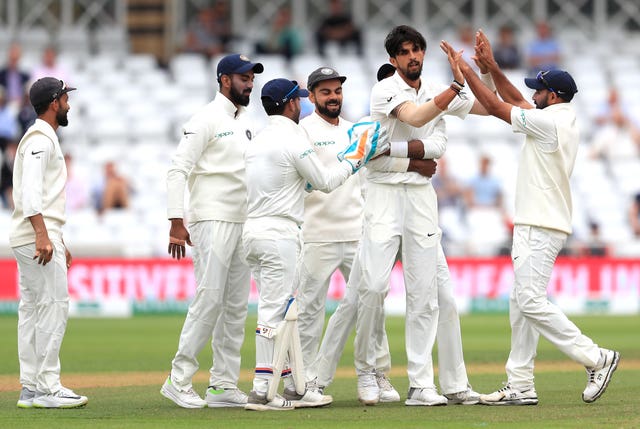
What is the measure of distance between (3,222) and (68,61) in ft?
14.7

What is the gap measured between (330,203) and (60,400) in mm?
2394

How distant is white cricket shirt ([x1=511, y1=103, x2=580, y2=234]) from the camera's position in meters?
9.04

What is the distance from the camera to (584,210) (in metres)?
21.0

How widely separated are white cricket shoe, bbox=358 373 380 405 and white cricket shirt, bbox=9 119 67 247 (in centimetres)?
232

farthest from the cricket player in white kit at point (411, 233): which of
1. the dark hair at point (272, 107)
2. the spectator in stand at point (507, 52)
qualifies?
the spectator in stand at point (507, 52)

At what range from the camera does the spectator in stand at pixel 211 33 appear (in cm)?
2366

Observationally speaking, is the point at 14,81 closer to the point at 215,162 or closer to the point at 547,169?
the point at 215,162

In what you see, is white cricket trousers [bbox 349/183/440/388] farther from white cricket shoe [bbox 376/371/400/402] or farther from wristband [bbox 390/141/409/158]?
white cricket shoe [bbox 376/371/400/402]

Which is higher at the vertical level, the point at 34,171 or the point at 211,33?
the point at 211,33

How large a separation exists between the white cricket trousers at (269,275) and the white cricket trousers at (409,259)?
0.55 meters

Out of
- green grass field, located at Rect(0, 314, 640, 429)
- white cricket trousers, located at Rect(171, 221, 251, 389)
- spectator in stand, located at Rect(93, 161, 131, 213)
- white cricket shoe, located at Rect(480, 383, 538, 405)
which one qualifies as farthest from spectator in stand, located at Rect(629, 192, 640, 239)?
white cricket trousers, located at Rect(171, 221, 251, 389)

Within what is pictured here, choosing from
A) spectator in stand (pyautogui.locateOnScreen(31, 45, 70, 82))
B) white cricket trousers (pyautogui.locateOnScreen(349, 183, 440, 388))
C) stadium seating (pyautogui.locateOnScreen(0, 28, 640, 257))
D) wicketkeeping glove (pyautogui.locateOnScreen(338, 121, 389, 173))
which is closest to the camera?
wicketkeeping glove (pyautogui.locateOnScreen(338, 121, 389, 173))

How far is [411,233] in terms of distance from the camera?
919cm

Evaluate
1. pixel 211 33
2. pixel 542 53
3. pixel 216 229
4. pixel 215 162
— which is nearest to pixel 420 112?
pixel 215 162
